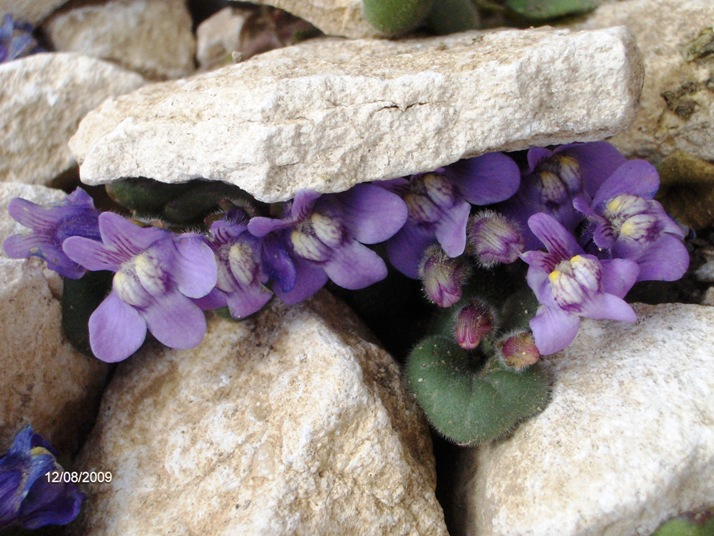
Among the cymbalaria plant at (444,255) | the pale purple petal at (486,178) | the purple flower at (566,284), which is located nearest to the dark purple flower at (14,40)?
the cymbalaria plant at (444,255)

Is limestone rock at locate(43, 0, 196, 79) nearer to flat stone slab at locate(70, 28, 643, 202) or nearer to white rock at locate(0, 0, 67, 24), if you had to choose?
white rock at locate(0, 0, 67, 24)

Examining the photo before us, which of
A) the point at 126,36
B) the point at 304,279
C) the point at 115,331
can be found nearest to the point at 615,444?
the point at 304,279

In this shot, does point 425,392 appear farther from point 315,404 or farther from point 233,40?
point 233,40

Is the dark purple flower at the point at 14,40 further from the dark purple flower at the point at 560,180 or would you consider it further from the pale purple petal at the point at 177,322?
the dark purple flower at the point at 560,180

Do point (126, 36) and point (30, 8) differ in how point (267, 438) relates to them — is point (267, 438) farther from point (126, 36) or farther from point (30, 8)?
point (30, 8)

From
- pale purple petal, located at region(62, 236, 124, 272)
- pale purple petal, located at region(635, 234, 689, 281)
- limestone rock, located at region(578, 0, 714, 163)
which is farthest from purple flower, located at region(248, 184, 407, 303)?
limestone rock, located at region(578, 0, 714, 163)

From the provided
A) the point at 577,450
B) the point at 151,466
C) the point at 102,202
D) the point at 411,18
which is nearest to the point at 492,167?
the point at 411,18
